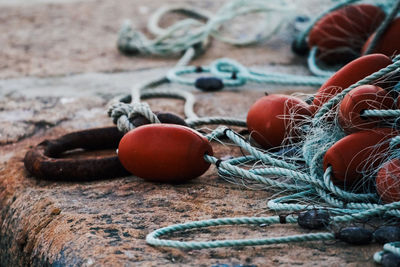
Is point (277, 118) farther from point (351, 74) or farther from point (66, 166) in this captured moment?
point (66, 166)

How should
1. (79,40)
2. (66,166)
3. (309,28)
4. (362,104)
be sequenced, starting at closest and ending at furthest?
1. (362,104)
2. (66,166)
3. (309,28)
4. (79,40)

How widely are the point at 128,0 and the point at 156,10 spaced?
0.38 m

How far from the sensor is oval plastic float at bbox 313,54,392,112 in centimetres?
175

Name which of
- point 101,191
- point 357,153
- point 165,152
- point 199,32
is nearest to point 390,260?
point 357,153

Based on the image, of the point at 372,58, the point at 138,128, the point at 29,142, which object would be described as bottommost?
the point at 29,142

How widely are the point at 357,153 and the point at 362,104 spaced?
127 millimetres

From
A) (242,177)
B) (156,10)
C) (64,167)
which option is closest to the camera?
(242,177)

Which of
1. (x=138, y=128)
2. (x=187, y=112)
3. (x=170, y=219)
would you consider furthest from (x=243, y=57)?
(x=170, y=219)

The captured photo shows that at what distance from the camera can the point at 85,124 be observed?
7.87ft

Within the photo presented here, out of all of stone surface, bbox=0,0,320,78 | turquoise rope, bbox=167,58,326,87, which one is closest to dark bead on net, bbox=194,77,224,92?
turquoise rope, bbox=167,58,326,87

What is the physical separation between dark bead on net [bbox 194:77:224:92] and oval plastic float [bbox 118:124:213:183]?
3.56ft

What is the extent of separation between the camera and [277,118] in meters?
1.85

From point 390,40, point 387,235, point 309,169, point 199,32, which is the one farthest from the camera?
point 199,32

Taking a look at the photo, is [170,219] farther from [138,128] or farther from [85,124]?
[85,124]
